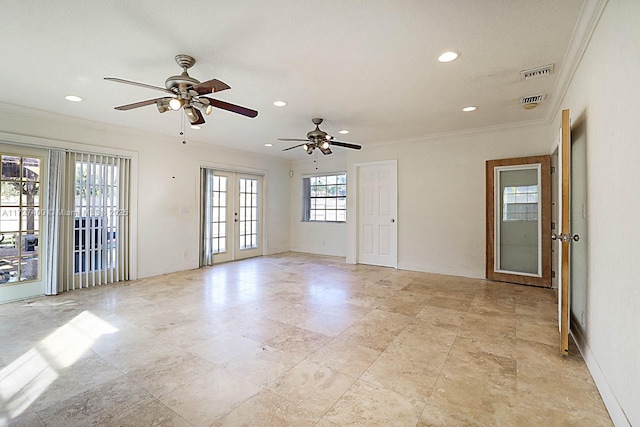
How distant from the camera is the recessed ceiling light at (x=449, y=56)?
2596mm

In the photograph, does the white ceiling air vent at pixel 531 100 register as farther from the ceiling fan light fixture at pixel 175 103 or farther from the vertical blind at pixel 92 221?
the vertical blind at pixel 92 221

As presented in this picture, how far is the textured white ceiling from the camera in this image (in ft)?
6.72

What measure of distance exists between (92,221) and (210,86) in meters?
3.73

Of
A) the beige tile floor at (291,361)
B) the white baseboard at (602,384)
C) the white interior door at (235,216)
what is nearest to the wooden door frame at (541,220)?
the beige tile floor at (291,361)

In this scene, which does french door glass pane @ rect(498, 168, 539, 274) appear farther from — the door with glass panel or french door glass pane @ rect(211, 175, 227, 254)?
the door with glass panel

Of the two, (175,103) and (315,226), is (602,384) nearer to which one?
(175,103)

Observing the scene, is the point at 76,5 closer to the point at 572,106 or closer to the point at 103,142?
the point at 103,142

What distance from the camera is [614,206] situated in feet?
6.04

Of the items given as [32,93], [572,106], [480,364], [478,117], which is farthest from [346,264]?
[32,93]

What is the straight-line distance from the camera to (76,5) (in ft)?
6.57

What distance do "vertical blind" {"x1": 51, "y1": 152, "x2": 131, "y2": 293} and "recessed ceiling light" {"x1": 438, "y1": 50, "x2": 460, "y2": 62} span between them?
505 cm

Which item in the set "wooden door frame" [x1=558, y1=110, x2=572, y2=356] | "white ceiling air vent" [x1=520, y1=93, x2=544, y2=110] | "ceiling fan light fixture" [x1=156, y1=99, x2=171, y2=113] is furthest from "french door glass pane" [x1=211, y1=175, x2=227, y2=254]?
"wooden door frame" [x1=558, y1=110, x2=572, y2=356]

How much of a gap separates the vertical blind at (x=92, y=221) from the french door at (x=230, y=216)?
1.55 metres

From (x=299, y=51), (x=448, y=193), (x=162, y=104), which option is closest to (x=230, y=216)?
(x=162, y=104)
